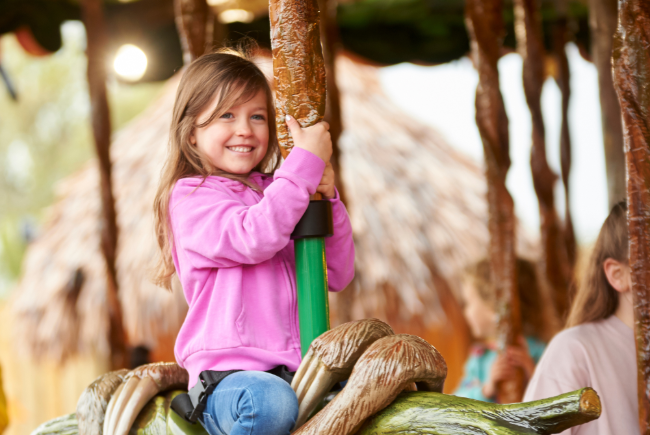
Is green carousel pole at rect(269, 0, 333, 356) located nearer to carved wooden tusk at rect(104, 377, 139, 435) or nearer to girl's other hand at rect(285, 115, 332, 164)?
girl's other hand at rect(285, 115, 332, 164)

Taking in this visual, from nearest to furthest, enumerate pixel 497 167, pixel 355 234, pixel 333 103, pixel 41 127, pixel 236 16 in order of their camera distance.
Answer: pixel 497 167 → pixel 333 103 → pixel 236 16 → pixel 355 234 → pixel 41 127

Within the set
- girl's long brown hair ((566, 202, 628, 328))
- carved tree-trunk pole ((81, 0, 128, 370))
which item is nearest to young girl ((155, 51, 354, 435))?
girl's long brown hair ((566, 202, 628, 328))

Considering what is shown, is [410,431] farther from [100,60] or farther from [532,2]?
[100,60]

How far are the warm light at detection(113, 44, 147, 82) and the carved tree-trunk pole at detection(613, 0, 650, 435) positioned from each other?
9.46 ft

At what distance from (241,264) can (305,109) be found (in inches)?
12.7

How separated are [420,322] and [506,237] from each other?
225cm

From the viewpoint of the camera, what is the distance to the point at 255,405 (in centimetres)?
109

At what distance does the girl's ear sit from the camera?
Result: 70.2 inches

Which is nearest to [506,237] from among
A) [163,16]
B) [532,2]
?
[532,2]

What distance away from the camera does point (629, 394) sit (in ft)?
5.53

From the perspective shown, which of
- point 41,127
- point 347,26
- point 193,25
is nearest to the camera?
point 193,25

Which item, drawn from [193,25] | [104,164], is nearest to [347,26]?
[104,164]

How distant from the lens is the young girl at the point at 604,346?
66.0 inches

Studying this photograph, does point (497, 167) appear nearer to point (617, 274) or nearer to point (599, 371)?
point (617, 274)
